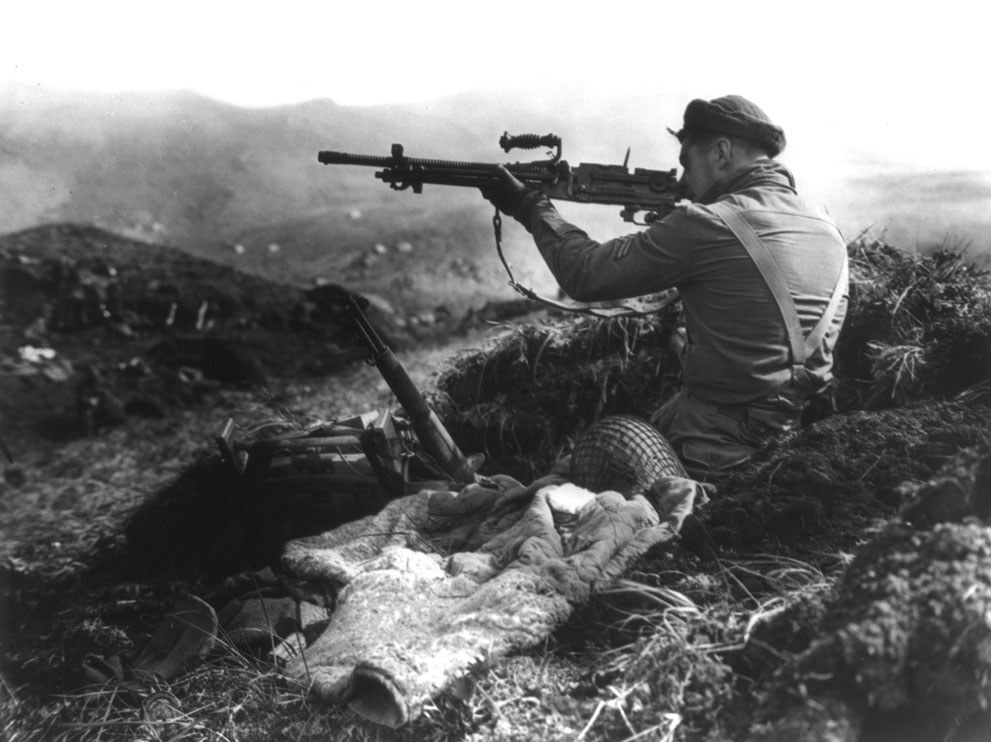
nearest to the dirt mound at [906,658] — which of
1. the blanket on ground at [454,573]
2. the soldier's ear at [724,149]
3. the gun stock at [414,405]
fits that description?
the blanket on ground at [454,573]

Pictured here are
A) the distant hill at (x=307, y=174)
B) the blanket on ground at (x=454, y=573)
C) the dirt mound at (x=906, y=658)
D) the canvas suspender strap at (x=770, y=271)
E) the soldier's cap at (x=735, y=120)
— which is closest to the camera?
the dirt mound at (x=906, y=658)

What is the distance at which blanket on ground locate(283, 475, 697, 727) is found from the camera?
240 centimetres

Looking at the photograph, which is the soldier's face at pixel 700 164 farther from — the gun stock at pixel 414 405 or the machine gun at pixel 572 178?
the gun stock at pixel 414 405

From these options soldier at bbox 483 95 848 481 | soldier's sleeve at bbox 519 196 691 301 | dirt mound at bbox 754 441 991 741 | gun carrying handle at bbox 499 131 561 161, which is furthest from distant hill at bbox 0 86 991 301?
dirt mound at bbox 754 441 991 741

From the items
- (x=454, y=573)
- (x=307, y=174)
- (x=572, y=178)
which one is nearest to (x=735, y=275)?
(x=572, y=178)

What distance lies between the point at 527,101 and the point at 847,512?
528 centimetres

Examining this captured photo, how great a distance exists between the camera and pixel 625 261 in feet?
11.7

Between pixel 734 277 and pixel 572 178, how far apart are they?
3.58 ft

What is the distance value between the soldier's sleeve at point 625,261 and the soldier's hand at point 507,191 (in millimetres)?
407

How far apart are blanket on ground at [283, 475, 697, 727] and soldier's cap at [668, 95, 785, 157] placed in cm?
147

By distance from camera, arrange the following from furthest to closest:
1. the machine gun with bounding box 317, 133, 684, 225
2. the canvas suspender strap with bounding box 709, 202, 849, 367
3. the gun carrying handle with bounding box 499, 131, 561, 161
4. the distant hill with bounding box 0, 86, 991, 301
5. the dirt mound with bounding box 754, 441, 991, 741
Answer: the distant hill with bounding box 0, 86, 991, 301 → the machine gun with bounding box 317, 133, 684, 225 → the gun carrying handle with bounding box 499, 131, 561, 161 → the canvas suspender strap with bounding box 709, 202, 849, 367 → the dirt mound with bounding box 754, 441, 991, 741

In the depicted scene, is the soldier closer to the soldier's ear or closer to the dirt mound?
the soldier's ear

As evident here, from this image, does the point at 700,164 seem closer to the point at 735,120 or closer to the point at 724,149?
the point at 724,149

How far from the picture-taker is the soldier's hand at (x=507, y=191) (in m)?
4.11
